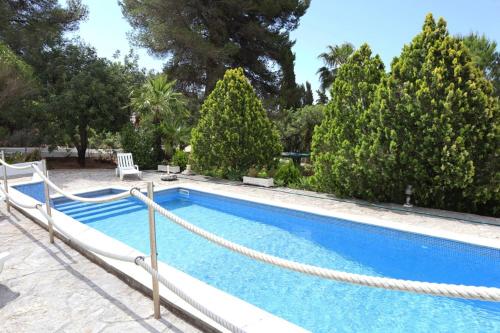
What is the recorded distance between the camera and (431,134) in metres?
8.34

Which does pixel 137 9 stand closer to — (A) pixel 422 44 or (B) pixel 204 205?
(B) pixel 204 205

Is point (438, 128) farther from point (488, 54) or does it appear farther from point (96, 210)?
point (488, 54)

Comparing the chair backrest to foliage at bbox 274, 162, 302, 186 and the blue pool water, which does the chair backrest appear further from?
foliage at bbox 274, 162, 302, 186

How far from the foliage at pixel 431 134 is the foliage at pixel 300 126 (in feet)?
34.9

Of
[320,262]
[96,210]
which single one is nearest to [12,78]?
[96,210]

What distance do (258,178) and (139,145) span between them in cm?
750

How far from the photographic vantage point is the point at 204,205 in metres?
10.7

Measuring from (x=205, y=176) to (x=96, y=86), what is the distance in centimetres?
711

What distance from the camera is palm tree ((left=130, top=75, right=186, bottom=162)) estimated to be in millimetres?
16047

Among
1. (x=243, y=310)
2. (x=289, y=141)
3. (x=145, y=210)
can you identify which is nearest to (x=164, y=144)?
(x=145, y=210)

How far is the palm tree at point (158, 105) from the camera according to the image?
1605cm

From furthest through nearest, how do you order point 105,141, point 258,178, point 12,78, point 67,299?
point 105,141 < point 12,78 < point 258,178 < point 67,299

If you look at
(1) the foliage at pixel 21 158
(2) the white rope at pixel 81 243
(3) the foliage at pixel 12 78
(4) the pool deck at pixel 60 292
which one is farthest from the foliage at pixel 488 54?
(1) the foliage at pixel 21 158

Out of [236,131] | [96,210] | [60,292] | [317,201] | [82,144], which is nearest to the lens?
[60,292]
